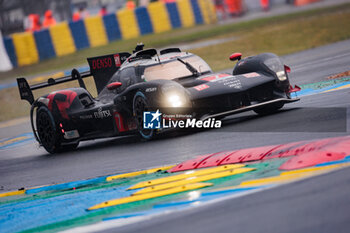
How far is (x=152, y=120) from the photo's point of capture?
30.8 ft

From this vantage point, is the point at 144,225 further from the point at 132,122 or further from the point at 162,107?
the point at 132,122

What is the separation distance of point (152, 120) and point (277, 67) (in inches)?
73.2

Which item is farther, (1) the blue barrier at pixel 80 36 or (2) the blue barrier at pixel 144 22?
(2) the blue barrier at pixel 144 22

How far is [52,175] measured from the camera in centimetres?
873

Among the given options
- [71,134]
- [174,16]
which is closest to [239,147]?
[71,134]

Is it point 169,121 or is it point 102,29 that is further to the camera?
point 102,29

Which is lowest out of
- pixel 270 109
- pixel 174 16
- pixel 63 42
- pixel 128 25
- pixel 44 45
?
pixel 174 16

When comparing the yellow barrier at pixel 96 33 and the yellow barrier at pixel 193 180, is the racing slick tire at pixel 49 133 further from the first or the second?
the yellow barrier at pixel 96 33

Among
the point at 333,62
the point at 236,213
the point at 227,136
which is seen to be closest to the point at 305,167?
the point at 236,213

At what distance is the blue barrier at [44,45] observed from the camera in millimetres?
30969

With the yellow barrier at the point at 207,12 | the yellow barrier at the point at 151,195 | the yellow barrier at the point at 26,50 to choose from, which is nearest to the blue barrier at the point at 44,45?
the yellow barrier at the point at 26,50

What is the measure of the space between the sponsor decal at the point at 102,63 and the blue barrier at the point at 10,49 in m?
19.2

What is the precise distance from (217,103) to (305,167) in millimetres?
3693

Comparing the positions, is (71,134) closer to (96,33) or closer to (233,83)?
(233,83)
